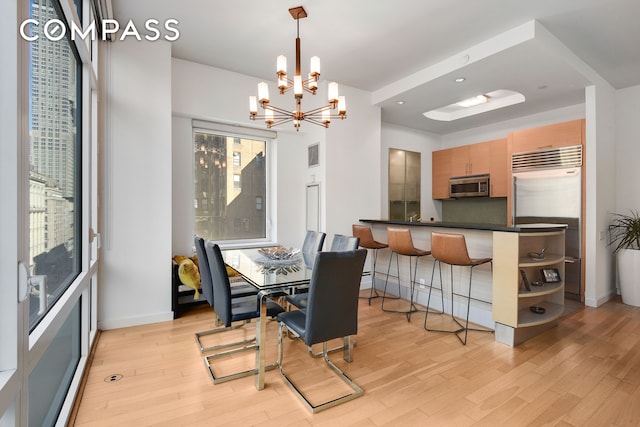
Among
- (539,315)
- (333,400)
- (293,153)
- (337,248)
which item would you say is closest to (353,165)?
(293,153)

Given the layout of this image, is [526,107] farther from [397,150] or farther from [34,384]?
[34,384]

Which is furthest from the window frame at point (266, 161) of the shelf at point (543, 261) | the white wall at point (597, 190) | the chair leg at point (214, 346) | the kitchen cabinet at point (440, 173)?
the white wall at point (597, 190)

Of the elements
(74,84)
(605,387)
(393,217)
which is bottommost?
(605,387)

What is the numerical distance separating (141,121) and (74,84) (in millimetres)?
981

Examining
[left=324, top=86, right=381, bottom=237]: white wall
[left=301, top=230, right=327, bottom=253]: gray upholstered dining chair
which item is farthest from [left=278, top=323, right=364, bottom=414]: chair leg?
[left=324, top=86, right=381, bottom=237]: white wall

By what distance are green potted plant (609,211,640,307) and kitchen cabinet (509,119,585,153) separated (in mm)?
1250

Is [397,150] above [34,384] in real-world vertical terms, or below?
above

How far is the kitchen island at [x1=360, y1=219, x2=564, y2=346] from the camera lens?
9.01 feet

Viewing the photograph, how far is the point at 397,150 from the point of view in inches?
232

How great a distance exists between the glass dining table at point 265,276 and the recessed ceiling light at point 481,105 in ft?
11.8

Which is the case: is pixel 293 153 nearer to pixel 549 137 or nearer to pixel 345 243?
pixel 345 243

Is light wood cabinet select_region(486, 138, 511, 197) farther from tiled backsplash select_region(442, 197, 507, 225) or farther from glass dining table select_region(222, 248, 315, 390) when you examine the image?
glass dining table select_region(222, 248, 315, 390)

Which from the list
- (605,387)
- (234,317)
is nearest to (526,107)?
(605,387)

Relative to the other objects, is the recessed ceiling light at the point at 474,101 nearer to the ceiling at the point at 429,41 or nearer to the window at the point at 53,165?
the ceiling at the point at 429,41
